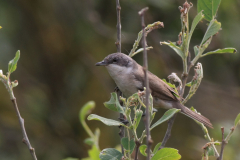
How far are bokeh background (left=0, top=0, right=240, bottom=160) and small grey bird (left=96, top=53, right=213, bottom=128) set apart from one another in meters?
1.59

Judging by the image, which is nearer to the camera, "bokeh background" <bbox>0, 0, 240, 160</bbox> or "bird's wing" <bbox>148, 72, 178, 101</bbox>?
"bird's wing" <bbox>148, 72, 178, 101</bbox>

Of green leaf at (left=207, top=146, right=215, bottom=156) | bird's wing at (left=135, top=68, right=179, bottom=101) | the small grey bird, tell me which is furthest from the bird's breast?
green leaf at (left=207, top=146, right=215, bottom=156)

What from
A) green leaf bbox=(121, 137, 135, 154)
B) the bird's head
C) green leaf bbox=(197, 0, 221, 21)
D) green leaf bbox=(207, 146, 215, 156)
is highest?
green leaf bbox=(197, 0, 221, 21)

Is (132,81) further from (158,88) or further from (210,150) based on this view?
(210,150)

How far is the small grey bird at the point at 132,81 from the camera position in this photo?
3393 millimetres

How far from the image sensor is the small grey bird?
339 cm

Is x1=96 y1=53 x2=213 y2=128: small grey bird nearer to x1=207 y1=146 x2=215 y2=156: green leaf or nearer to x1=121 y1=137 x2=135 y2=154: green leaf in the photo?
x1=207 y1=146 x2=215 y2=156: green leaf

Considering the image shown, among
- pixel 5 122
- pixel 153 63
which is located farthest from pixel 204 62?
pixel 5 122

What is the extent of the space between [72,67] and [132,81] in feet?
8.08

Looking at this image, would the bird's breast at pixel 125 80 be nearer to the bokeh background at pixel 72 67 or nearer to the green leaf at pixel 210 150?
the green leaf at pixel 210 150

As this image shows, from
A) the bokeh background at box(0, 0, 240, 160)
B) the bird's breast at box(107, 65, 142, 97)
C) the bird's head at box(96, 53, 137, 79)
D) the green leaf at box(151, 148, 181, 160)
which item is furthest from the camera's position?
the bokeh background at box(0, 0, 240, 160)

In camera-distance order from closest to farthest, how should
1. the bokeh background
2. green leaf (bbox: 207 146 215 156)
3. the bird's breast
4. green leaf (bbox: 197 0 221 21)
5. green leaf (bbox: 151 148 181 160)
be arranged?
green leaf (bbox: 151 148 181 160) < green leaf (bbox: 207 146 215 156) < green leaf (bbox: 197 0 221 21) < the bird's breast < the bokeh background

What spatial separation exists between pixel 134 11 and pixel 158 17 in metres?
0.43

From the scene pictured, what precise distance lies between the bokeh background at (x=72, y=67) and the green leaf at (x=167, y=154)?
3548 mm
